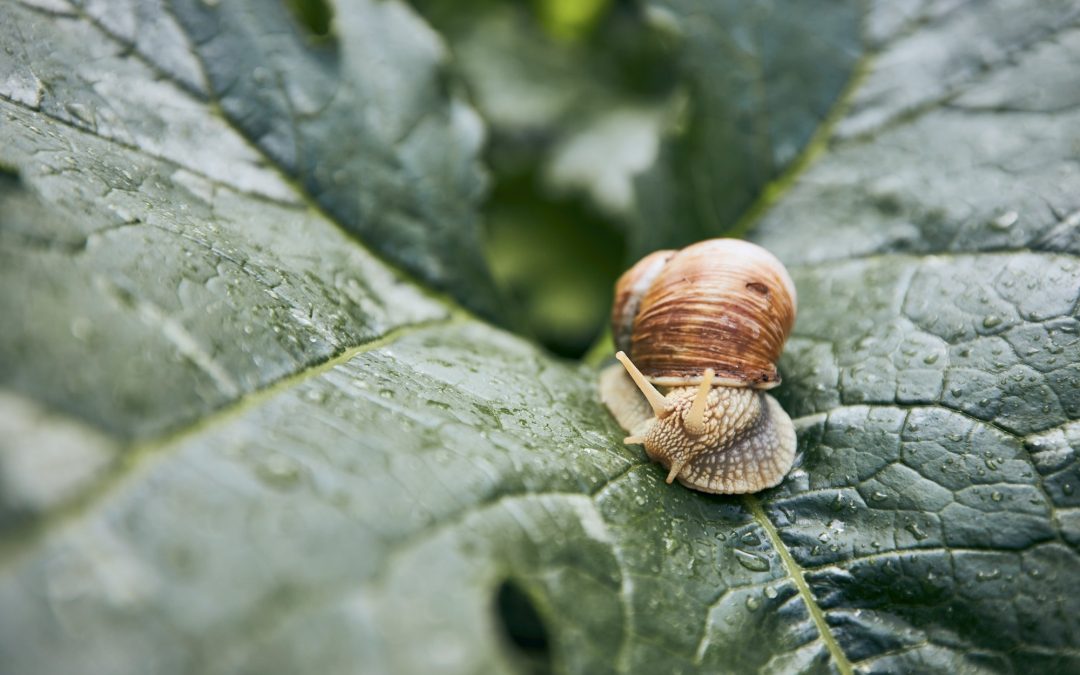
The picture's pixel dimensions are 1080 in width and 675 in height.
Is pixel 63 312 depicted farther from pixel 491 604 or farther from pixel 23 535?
pixel 491 604

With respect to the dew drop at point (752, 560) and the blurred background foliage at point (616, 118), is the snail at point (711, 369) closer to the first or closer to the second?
the dew drop at point (752, 560)

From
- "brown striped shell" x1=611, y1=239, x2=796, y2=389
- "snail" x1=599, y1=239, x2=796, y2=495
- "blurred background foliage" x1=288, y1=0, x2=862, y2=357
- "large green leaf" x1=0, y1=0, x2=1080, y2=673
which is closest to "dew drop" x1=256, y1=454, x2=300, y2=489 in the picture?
"large green leaf" x1=0, y1=0, x2=1080, y2=673

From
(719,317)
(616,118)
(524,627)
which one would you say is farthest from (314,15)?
(524,627)

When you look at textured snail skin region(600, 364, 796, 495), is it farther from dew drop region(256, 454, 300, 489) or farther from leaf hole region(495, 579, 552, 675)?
dew drop region(256, 454, 300, 489)

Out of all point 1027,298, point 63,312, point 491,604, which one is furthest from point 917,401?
point 63,312

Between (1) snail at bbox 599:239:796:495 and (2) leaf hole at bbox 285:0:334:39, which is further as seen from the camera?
(2) leaf hole at bbox 285:0:334:39

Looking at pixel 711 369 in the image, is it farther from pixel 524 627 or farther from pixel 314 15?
pixel 314 15
